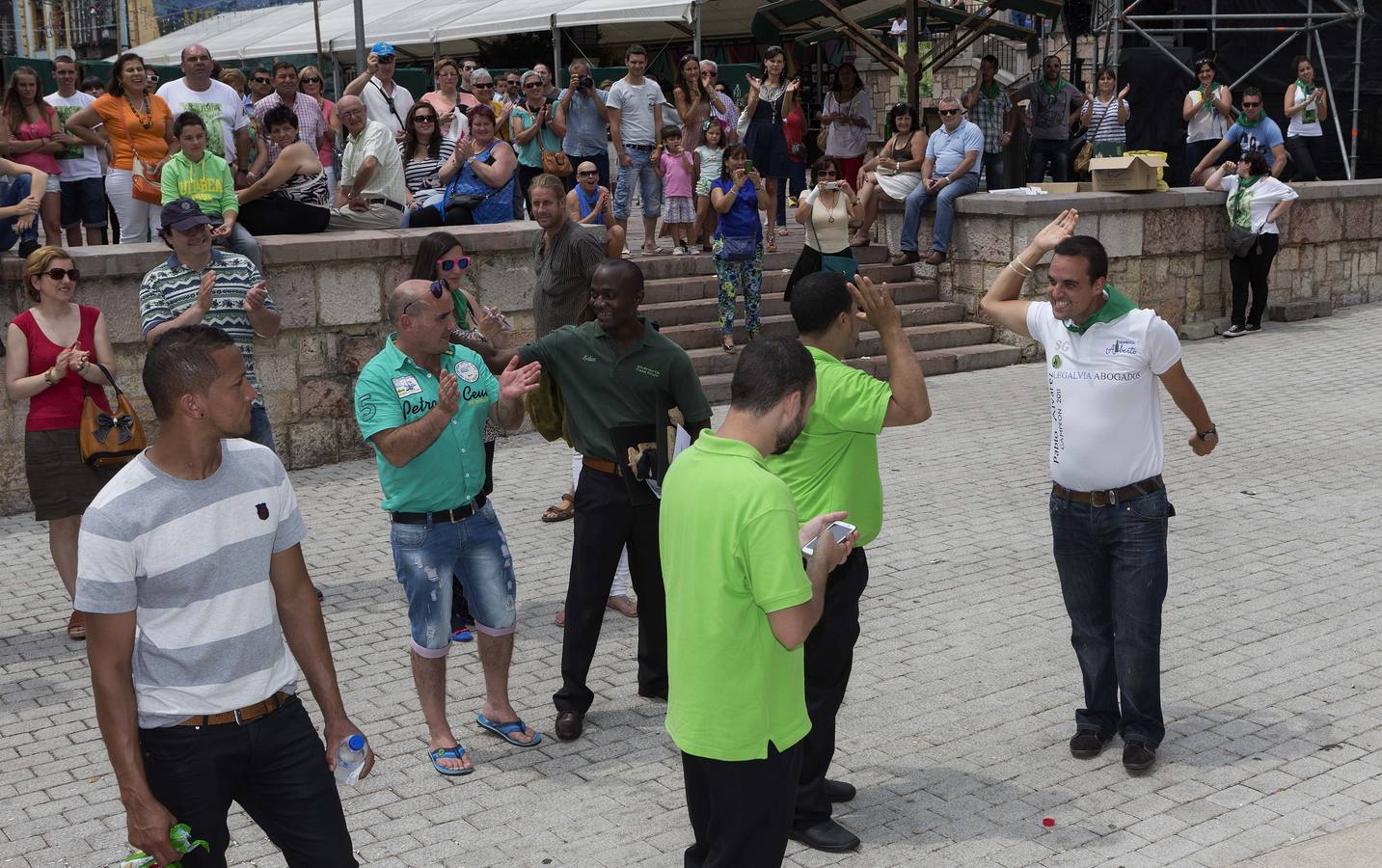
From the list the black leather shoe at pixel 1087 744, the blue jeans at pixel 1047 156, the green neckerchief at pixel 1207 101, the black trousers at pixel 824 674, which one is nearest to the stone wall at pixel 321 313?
the black trousers at pixel 824 674

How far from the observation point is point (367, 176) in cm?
1077

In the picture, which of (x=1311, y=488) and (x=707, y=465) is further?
(x=1311, y=488)

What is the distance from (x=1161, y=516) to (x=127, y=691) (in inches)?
138

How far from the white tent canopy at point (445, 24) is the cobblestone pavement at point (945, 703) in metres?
11.3

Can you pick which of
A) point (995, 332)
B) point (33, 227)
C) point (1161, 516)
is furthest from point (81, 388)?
point (995, 332)

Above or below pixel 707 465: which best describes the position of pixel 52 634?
below

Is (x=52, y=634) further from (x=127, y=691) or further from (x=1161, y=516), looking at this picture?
(x=1161, y=516)

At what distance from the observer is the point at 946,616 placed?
7.04 m

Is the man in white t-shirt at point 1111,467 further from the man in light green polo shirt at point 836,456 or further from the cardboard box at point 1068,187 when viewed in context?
the cardboard box at point 1068,187

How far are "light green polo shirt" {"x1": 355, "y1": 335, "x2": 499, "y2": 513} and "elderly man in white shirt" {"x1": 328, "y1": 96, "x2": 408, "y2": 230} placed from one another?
5.73m

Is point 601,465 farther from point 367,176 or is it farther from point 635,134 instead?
point 635,134

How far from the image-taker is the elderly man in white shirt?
10.8 meters

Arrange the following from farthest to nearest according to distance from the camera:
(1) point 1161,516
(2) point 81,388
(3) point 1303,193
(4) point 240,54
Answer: (4) point 240,54
(3) point 1303,193
(2) point 81,388
(1) point 1161,516

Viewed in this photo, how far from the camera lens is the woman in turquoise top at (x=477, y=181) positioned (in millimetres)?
11227
